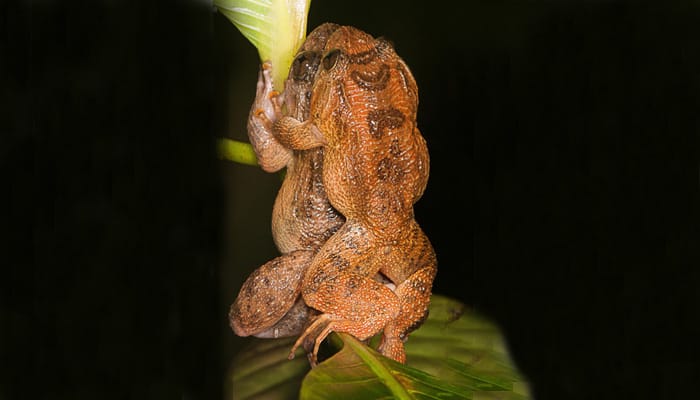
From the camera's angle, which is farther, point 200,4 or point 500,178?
point 500,178

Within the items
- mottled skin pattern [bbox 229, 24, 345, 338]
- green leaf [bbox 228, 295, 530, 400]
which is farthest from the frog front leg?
green leaf [bbox 228, 295, 530, 400]

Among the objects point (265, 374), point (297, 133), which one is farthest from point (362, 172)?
point (265, 374)

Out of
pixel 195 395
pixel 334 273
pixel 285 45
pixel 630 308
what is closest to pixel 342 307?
pixel 334 273

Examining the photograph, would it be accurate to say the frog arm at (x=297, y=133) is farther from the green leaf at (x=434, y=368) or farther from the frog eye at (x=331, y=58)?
the green leaf at (x=434, y=368)

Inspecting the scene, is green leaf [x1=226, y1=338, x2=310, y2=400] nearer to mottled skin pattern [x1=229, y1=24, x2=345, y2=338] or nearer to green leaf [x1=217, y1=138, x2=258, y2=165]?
mottled skin pattern [x1=229, y1=24, x2=345, y2=338]

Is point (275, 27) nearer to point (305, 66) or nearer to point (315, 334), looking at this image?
point (305, 66)

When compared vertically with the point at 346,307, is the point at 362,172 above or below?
above

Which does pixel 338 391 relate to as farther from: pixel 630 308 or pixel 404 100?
pixel 630 308
